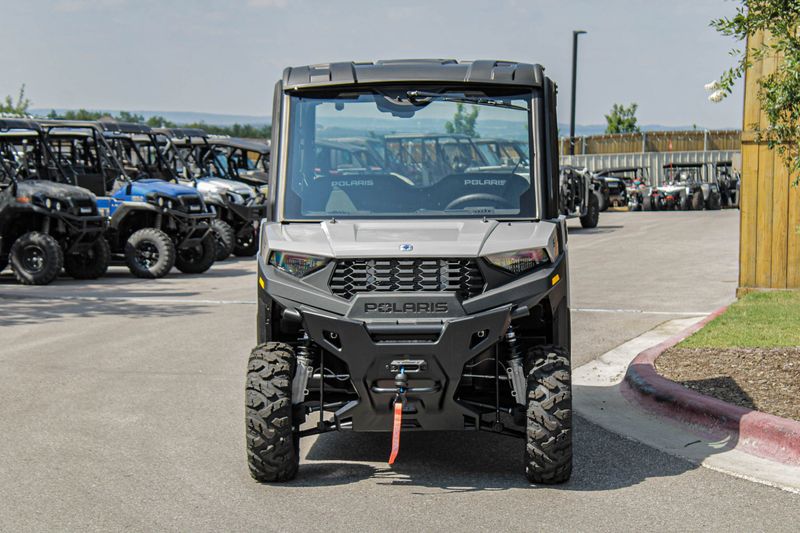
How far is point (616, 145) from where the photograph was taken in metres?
53.9

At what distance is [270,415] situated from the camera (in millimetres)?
6305

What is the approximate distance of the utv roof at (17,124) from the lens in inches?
745

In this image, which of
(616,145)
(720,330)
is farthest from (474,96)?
(616,145)

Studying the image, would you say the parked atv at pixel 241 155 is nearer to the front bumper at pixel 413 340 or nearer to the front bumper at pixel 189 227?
the front bumper at pixel 189 227

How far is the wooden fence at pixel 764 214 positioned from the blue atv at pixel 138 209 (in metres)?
9.29

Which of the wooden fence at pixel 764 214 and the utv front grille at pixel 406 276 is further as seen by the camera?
the wooden fence at pixel 764 214

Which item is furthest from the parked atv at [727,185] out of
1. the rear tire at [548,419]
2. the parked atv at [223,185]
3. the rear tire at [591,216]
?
the rear tire at [548,419]

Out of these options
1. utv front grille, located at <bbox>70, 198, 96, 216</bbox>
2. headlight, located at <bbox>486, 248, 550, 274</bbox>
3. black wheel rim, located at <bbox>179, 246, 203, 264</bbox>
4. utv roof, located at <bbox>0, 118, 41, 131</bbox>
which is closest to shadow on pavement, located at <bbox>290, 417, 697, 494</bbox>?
headlight, located at <bbox>486, 248, 550, 274</bbox>

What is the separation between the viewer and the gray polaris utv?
244 inches

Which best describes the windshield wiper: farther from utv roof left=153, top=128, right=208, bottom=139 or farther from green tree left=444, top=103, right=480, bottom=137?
utv roof left=153, top=128, right=208, bottom=139

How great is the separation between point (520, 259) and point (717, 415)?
2209 mm

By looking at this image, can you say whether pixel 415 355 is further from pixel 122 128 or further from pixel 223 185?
pixel 223 185

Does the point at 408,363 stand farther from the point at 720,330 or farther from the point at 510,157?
the point at 720,330

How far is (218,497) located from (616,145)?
49328 mm
